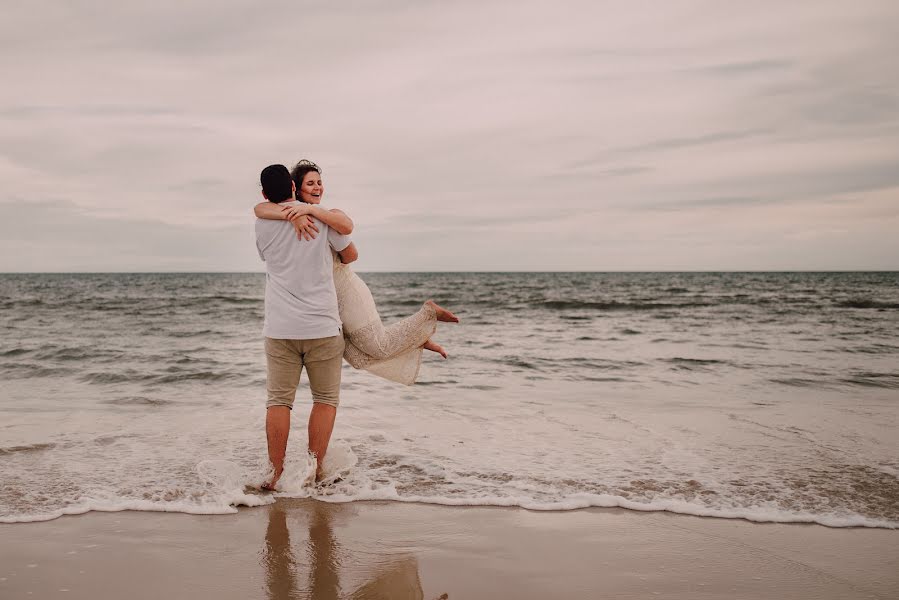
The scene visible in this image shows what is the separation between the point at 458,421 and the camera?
6066 mm

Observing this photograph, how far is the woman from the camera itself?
4.05 meters

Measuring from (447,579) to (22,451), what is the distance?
383 centimetres

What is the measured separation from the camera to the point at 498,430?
5.69 m

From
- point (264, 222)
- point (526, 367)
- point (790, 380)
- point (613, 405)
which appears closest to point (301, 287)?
point (264, 222)

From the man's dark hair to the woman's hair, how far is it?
178mm

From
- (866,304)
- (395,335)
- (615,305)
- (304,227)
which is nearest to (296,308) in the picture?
(304,227)

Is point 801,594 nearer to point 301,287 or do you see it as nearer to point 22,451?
point 301,287

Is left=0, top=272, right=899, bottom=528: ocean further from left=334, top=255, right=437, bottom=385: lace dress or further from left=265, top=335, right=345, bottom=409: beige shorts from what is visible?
left=334, top=255, right=437, bottom=385: lace dress

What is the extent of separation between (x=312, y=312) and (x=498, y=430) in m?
2.43

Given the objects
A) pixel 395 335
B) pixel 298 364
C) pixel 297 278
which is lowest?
pixel 298 364

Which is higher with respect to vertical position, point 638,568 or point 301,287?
point 301,287

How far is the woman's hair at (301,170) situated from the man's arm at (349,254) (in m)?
0.45

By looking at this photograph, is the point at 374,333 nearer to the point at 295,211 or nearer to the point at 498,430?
the point at 295,211

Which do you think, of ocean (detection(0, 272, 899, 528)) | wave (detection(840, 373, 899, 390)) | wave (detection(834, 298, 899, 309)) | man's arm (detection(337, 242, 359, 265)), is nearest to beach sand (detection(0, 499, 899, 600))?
ocean (detection(0, 272, 899, 528))
